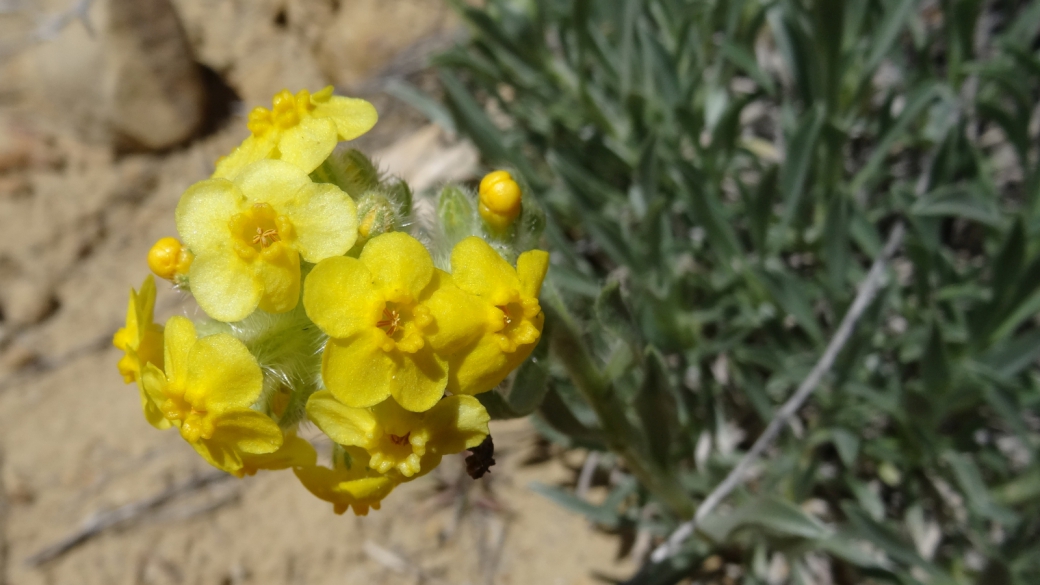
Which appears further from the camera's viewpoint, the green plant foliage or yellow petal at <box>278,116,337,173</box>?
the green plant foliage

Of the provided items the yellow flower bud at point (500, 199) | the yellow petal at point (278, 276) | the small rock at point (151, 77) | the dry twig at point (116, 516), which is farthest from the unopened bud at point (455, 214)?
the small rock at point (151, 77)

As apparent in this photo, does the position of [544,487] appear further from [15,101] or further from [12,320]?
[15,101]

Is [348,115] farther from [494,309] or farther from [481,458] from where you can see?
[481,458]

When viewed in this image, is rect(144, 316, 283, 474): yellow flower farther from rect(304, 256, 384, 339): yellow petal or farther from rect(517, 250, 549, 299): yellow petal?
rect(517, 250, 549, 299): yellow petal

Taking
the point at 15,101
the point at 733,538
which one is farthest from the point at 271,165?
the point at 15,101

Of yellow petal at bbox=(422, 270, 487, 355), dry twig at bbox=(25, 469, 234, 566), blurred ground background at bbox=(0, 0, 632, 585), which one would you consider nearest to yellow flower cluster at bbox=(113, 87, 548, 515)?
yellow petal at bbox=(422, 270, 487, 355)

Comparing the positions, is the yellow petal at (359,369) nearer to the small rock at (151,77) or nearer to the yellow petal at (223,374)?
the yellow petal at (223,374)

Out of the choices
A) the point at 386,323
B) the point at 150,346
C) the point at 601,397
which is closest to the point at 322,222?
the point at 386,323
